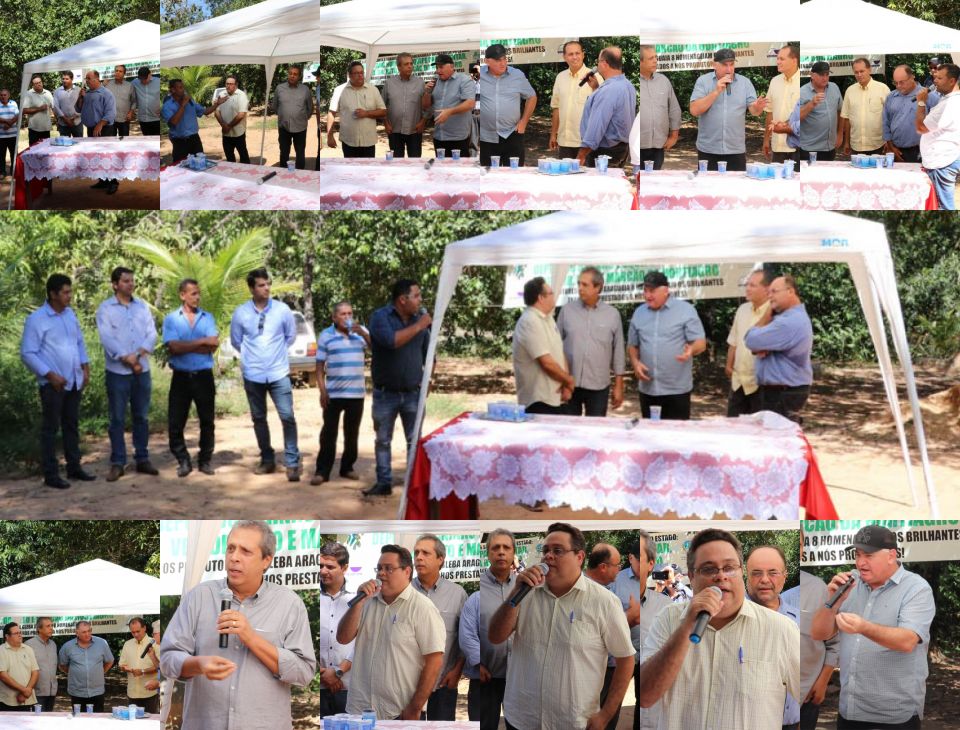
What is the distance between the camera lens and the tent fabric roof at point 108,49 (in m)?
6.79

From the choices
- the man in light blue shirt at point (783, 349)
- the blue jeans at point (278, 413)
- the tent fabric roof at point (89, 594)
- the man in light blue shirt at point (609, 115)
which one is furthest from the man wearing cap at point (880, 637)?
the tent fabric roof at point (89, 594)

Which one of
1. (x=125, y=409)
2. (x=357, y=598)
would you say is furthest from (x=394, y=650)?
(x=125, y=409)

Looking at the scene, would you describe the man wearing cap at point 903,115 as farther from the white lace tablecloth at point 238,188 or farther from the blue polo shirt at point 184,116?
the blue polo shirt at point 184,116

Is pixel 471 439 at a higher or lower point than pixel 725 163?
lower

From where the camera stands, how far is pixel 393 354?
6211 mm

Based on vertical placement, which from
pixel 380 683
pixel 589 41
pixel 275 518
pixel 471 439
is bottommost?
pixel 380 683

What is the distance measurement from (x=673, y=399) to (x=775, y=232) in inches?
41.2

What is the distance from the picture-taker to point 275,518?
6203mm

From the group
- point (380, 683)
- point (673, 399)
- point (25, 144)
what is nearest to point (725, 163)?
point (673, 399)

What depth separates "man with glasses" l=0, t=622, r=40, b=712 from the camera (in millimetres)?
6730

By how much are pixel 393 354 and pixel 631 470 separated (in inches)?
55.0

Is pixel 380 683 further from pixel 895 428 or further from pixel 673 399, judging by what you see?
pixel 895 428

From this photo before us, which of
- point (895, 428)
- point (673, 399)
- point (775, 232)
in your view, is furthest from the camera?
point (895, 428)

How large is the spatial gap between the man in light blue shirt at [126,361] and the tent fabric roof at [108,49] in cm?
128
